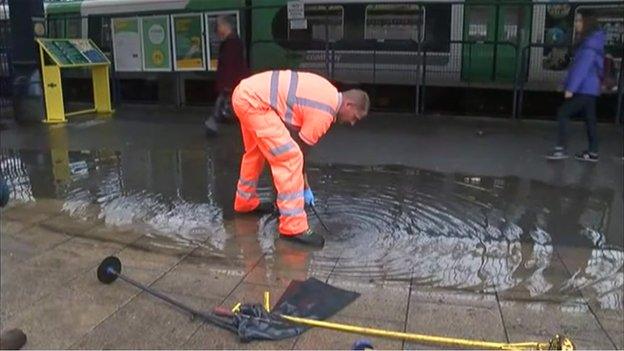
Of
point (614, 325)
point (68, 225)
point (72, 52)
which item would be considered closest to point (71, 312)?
point (68, 225)

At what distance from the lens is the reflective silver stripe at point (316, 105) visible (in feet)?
15.2

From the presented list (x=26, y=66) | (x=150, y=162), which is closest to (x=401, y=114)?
(x=150, y=162)

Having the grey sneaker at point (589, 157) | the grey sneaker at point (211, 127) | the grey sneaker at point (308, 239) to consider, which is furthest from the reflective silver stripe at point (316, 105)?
the grey sneaker at point (211, 127)

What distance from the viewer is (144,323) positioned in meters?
3.56

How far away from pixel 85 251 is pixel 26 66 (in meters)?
6.88

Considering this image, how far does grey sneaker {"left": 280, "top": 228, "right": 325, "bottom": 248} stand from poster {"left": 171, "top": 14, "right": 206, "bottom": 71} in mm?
8033

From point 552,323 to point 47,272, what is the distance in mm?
3139

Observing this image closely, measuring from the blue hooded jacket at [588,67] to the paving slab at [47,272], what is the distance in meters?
5.67

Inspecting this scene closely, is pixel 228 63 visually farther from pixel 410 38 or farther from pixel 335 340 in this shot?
pixel 335 340

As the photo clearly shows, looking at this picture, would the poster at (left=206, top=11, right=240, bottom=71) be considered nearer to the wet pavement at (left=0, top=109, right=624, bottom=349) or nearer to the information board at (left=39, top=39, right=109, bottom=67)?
the information board at (left=39, top=39, right=109, bottom=67)

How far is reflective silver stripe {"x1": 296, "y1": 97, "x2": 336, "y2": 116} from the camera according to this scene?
4.64 m

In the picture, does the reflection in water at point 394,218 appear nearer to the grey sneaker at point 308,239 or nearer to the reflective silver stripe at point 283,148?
the grey sneaker at point 308,239

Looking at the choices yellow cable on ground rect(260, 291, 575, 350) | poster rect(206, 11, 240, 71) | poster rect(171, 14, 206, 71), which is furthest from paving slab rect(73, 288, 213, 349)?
poster rect(171, 14, 206, 71)

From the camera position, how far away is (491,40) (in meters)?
11.8
